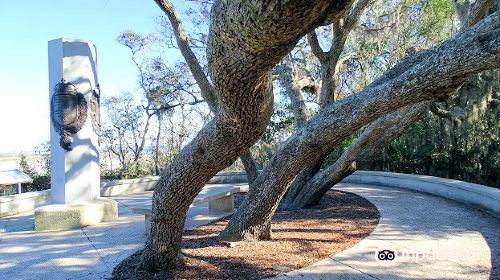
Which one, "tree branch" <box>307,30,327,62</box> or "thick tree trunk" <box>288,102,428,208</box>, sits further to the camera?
"tree branch" <box>307,30,327,62</box>

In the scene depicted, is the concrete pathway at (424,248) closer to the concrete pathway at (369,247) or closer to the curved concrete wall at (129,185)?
the concrete pathway at (369,247)

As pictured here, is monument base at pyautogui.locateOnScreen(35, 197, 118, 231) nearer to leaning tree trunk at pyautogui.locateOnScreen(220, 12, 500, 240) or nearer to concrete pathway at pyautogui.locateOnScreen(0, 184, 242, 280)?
concrete pathway at pyautogui.locateOnScreen(0, 184, 242, 280)

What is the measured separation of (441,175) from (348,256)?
673cm

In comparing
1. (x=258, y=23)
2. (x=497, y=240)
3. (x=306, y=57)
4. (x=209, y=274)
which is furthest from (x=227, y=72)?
(x=306, y=57)

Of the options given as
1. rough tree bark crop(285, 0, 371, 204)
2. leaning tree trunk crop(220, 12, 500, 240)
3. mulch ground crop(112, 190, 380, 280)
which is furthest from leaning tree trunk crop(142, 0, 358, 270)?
rough tree bark crop(285, 0, 371, 204)

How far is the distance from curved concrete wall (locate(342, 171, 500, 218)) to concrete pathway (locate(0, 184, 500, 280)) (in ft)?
0.83

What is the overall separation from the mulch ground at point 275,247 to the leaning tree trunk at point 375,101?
331 mm

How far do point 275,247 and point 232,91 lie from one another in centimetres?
276

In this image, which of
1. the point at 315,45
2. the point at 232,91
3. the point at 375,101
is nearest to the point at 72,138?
the point at 315,45

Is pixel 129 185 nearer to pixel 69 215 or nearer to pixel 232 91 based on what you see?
pixel 69 215

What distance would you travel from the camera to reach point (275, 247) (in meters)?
4.58

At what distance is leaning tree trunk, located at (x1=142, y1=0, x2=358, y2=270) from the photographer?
1.52 m

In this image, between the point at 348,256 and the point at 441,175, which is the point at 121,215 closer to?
the point at 348,256

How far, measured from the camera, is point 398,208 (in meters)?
6.83
